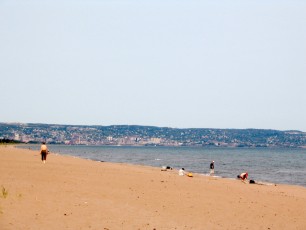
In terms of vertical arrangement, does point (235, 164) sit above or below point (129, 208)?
below

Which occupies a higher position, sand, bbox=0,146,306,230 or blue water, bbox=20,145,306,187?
sand, bbox=0,146,306,230

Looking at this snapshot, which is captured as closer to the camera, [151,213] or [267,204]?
[151,213]

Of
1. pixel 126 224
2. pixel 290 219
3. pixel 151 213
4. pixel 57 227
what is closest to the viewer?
pixel 57 227

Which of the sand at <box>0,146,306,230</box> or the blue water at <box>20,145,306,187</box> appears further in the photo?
the blue water at <box>20,145,306,187</box>

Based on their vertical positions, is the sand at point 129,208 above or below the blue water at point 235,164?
above

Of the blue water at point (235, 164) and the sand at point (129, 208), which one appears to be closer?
the sand at point (129, 208)

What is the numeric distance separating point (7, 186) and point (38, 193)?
1539 mm

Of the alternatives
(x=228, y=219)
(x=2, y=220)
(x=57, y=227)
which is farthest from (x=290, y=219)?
(x=2, y=220)

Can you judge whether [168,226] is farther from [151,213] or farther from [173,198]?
[173,198]

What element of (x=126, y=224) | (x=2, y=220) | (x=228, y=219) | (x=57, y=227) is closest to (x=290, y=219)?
(x=228, y=219)

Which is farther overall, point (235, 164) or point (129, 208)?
point (235, 164)

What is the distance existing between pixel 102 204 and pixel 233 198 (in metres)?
6.78

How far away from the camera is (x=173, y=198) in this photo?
16.7m

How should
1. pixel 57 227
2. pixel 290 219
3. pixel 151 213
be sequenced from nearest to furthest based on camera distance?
pixel 57 227, pixel 151 213, pixel 290 219
